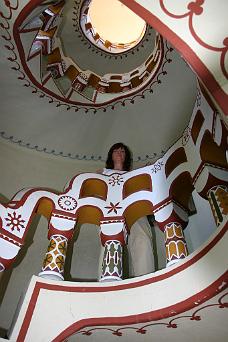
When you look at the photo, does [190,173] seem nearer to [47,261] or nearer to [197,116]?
[197,116]

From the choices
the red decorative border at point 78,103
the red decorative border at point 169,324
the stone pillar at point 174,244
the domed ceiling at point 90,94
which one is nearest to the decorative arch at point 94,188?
the stone pillar at point 174,244

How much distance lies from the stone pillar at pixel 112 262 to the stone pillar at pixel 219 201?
3.33 ft

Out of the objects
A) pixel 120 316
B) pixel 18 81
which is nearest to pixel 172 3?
pixel 120 316

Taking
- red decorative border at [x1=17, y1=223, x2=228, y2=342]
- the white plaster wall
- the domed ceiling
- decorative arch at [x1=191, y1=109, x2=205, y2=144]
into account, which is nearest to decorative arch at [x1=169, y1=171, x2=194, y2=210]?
decorative arch at [x1=191, y1=109, x2=205, y2=144]

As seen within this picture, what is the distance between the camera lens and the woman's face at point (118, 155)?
220 inches

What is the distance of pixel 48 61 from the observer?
6.80m

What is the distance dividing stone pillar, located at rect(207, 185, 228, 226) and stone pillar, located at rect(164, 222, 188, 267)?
0.41 meters

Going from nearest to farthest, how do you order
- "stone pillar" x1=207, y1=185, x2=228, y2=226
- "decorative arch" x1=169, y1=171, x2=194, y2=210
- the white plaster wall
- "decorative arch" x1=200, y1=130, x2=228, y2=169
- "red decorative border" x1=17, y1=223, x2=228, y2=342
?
"red decorative border" x1=17, y1=223, x2=228, y2=342 → "stone pillar" x1=207, y1=185, x2=228, y2=226 → "decorative arch" x1=200, y1=130, x2=228, y2=169 → "decorative arch" x1=169, y1=171, x2=194, y2=210 → the white plaster wall

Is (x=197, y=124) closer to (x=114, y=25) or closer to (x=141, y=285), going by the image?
(x=141, y=285)

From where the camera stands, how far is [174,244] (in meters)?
3.98

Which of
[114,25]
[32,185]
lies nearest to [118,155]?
[32,185]

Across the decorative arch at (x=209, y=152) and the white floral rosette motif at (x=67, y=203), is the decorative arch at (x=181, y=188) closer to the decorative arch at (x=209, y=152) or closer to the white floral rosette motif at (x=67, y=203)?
the decorative arch at (x=209, y=152)

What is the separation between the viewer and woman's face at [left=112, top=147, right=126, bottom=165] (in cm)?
558

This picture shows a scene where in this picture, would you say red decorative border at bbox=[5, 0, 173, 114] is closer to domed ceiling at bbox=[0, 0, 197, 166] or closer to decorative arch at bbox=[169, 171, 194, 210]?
domed ceiling at bbox=[0, 0, 197, 166]
